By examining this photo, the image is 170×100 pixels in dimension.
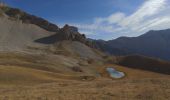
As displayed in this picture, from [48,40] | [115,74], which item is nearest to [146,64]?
[115,74]

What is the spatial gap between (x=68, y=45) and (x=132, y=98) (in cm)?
14422

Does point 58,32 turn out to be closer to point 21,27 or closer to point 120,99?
point 21,27

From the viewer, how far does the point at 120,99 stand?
24688 mm

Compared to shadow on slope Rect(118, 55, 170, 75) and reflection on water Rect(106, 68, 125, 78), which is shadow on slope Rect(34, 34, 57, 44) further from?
reflection on water Rect(106, 68, 125, 78)

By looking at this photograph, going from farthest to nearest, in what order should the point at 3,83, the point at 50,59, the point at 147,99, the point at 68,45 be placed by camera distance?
the point at 68,45
the point at 50,59
the point at 3,83
the point at 147,99

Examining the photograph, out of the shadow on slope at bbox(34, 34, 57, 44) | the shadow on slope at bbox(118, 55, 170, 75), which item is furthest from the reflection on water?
the shadow on slope at bbox(34, 34, 57, 44)

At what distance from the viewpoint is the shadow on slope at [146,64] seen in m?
131

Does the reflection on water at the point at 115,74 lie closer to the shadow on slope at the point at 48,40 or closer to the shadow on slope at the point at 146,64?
the shadow on slope at the point at 146,64

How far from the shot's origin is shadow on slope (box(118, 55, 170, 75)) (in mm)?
131125

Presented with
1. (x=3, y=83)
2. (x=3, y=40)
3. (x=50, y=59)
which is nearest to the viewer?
(x=3, y=83)

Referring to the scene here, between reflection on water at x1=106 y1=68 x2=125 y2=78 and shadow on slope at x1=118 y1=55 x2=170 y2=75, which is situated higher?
shadow on slope at x1=118 y1=55 x2=170 y2=75

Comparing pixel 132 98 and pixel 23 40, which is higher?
pixel 23 40

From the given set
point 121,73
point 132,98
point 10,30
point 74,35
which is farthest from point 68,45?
point 132,98

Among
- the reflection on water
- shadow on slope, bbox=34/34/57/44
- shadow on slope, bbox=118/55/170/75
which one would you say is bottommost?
the reflection on water
